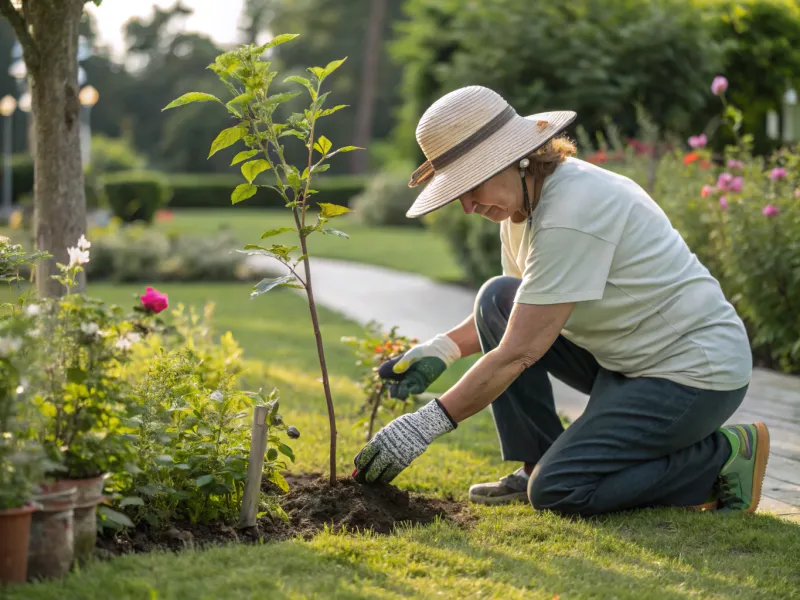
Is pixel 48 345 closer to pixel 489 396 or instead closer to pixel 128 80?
pixel 489 396

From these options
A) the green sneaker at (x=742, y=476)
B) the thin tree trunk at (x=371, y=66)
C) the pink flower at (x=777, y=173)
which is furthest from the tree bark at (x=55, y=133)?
the thin tree trunk at (x=371, y=66)

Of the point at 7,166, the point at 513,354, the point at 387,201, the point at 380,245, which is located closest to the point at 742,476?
the point at 513,354

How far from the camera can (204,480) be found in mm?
2971

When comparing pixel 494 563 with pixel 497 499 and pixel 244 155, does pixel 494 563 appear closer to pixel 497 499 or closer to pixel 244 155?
pixel 497 499

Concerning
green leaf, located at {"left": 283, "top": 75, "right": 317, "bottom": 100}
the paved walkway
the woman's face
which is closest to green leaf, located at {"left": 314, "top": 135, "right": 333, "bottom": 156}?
green leaf, located at {"left": 283, "top": 75, "right": 317, "bottom": 100}

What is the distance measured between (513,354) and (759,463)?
1064mm

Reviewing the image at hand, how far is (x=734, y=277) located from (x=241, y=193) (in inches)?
159

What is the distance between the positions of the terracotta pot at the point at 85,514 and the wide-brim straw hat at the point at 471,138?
127cm

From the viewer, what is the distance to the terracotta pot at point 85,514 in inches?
97.5

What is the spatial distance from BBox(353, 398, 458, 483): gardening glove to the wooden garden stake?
1.27 ft

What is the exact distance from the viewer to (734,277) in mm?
6168

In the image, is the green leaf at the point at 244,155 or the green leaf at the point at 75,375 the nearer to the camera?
the green leaf at the point at 75,375

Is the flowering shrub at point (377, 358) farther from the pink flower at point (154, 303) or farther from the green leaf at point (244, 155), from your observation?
the green leaf at point (244, 155)

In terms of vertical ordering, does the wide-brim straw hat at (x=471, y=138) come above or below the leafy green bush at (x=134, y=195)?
below
